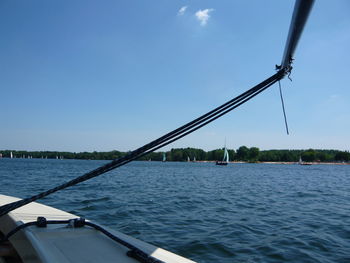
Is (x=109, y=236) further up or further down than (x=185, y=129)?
further down

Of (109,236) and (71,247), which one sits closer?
(71,247)

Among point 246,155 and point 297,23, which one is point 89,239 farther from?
point 246,155

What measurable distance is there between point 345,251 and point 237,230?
2411 millimetres

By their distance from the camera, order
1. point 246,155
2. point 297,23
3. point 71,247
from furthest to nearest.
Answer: point 246,155
point 71,247
point 297,23

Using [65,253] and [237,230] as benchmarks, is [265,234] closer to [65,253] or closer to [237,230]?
[237,230]

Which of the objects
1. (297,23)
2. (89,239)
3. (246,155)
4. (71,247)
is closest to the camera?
(297,23)

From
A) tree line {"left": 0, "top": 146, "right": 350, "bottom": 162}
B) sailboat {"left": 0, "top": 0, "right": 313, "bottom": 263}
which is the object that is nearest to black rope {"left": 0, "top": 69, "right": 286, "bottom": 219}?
sailboat {"left": 0, "top": 0, "right": 313, "bottom": 263}

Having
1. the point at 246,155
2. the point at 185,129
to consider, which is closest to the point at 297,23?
the point at 185,129

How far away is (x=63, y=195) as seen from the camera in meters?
11.6

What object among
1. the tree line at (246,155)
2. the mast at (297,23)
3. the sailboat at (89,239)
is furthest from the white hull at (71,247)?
the tree line at (246,155)

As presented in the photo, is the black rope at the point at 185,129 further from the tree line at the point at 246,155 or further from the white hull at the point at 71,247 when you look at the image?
the tree line at the point at 246,155

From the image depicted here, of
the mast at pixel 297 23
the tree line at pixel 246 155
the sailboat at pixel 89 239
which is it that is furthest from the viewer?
the tree line at pixel 246 155

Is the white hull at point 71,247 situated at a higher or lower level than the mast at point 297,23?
lower

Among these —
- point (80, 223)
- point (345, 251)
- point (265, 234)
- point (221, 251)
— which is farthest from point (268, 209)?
point (80, 223)
